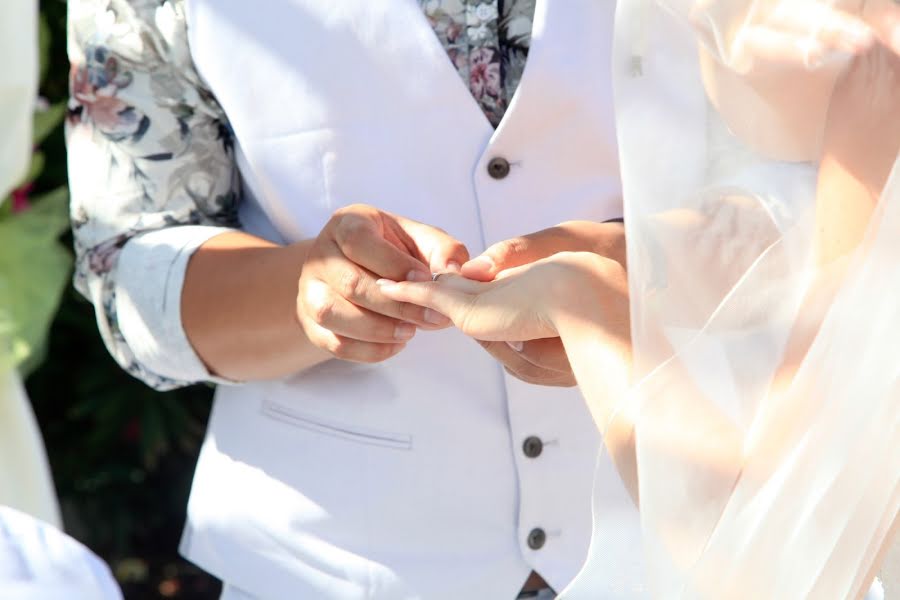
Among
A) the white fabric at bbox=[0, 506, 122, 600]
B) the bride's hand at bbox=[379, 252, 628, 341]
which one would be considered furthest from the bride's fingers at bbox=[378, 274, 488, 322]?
the white fabric at bbox=[0, 506, 122, 600]

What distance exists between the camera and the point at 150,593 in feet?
10.3

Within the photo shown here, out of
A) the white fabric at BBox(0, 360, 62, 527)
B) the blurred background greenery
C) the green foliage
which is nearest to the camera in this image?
the white fabric at BBox(0, 360, 62, 527)

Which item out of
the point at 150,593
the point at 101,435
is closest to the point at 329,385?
the point at 101,435

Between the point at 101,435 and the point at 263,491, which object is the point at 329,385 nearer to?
the point at 263,491

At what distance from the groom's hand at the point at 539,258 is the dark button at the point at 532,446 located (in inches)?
8.6

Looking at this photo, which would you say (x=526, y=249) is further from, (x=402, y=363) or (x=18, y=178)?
(x=18, y=178)

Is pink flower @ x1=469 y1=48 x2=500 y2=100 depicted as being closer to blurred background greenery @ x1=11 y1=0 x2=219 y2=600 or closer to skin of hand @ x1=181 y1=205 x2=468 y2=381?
skin of hand @ x1=181 y1=205 x2=468 y2=381

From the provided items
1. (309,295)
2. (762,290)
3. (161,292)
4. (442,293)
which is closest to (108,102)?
(161,292)

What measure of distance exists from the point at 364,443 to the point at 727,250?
2.05 ft

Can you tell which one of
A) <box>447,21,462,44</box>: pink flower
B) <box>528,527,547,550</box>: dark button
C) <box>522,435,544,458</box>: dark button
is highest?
<box>447,21,462,44</box>: pink flower

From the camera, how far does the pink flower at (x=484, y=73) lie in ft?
3.89

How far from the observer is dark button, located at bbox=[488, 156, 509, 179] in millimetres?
1183

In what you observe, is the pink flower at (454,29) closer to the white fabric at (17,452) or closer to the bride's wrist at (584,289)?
the bride's wrist at (584,289)

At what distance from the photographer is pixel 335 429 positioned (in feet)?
4.21
